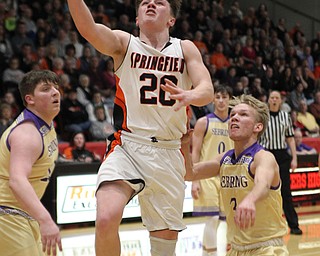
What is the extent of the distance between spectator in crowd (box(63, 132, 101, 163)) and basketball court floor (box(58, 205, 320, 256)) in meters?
1.04

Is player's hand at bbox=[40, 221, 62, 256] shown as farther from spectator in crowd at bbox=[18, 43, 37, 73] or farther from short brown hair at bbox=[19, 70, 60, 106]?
spectator in crowd at bbox=[18, 43, 37, 73]

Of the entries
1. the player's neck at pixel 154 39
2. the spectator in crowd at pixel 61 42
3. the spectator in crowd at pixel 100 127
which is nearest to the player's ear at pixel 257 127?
the player's neck at pixel 154 39

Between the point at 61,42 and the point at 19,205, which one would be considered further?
the point at 61,42

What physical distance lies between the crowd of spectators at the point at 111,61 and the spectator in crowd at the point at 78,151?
0.75 meters

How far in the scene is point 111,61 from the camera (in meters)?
12.5

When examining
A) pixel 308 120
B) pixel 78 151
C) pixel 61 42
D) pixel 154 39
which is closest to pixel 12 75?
pixel 61 42

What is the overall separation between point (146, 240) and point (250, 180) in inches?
158

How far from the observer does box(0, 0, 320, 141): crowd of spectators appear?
1098cm

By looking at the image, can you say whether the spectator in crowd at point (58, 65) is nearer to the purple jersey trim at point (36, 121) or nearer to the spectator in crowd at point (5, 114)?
the spectator in crowd at point (5, 114)

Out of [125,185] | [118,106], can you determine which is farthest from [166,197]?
[118,106]

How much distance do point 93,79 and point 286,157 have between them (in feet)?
14.3

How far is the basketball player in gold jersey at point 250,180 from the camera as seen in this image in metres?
4.46

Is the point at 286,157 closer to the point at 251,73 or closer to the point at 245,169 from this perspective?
the point at 245,169

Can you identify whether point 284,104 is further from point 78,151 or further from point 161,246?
point 161,246
